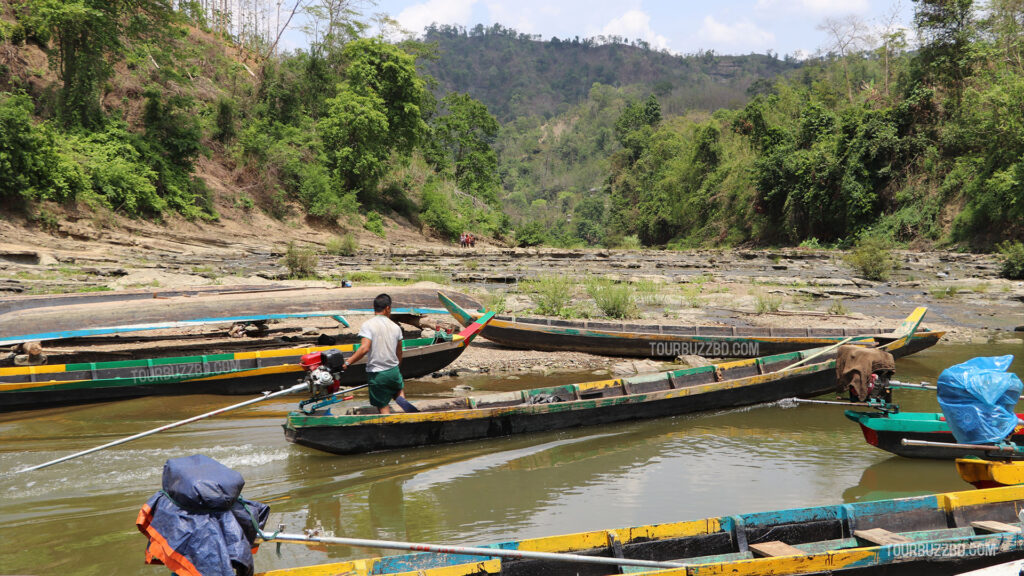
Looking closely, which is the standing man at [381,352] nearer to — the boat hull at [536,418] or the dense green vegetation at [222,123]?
the boat hull at [536,418]

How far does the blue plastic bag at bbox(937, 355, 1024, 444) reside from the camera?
5453 mm

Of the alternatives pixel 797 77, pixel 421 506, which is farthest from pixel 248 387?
pixel 797 77

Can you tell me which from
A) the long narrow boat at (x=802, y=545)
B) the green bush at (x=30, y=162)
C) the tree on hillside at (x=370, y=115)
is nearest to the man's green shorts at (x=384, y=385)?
the long narrow boat at (x=802, y=545)

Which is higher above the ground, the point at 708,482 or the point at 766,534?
the point at 766,534

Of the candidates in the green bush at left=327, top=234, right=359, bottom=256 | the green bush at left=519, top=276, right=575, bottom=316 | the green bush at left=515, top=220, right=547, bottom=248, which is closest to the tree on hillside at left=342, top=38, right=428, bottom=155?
the green bush at left=515, top=220, right=547, bottom=248

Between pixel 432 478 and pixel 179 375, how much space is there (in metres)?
4.41

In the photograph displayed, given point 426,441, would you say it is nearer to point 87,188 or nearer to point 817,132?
point 87,188

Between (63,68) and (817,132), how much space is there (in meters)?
36.1

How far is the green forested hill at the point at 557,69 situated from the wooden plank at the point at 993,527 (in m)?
148

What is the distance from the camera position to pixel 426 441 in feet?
24.9

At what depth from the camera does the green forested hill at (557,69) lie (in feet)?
530

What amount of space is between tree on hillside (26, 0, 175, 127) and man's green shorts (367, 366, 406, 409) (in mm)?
23988

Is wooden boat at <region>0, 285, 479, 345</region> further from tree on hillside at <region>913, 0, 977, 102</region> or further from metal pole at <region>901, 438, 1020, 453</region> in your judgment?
tree on hillside at <region>913, 0, 977, 102</region>

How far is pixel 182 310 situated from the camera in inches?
410
